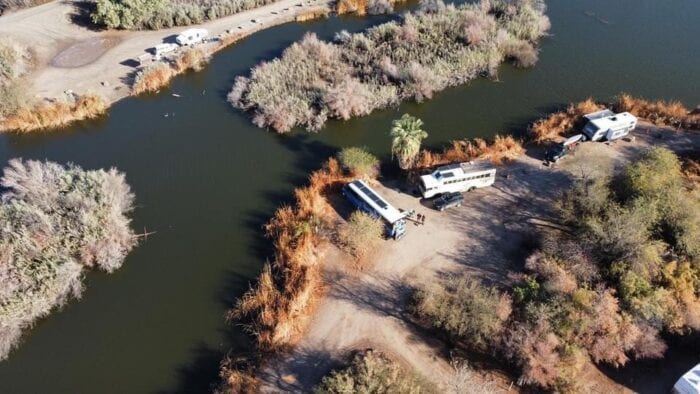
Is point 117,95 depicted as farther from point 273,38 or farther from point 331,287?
point 331,287

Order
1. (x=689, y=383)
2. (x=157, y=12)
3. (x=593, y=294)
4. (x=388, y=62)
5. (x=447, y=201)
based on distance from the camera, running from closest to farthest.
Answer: (x=689, y=383) → (x=593, y=294) → (x=447, y=201) → (x=388, y=62) → (x=157, y=12)

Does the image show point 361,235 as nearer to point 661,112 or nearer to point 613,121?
point 613,121

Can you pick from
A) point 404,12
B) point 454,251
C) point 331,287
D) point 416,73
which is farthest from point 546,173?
point 404,12

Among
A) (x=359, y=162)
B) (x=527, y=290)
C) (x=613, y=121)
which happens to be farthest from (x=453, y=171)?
(x=613, y=121)

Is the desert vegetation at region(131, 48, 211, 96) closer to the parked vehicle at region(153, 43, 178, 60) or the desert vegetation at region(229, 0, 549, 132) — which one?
the parked vehicle at region(153, 43, 178, 60)

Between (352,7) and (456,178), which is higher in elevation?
(352,7)

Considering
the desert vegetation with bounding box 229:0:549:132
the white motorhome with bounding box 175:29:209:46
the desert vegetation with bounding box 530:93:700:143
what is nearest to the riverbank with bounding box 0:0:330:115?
the white motorhome with bounding box 175:29:209:46

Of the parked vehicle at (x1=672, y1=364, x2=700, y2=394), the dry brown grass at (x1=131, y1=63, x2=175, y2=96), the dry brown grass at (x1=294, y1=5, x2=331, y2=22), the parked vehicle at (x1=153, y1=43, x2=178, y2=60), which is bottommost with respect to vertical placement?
the parked vehicle at (x1=672, y1=364, x2=700, y2=394)
